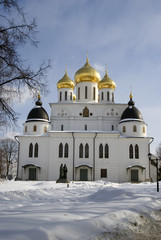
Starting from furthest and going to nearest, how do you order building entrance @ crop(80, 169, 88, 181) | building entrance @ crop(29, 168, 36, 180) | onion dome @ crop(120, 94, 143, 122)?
onion dome @ crop(120, 94, 143, 122)
building entrance @ crop(29, 168, 36, 180)
building entrance @ crop(80, 169, 88, 181)

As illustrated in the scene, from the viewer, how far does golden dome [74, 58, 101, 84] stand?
127 feet

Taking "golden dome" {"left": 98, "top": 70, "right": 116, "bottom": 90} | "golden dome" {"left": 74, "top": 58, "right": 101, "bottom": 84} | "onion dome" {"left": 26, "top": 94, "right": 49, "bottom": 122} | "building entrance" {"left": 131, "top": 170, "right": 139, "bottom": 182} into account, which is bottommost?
"building entrance" {"left": 131, "top": 170, "right": 139, "bottom": 182}

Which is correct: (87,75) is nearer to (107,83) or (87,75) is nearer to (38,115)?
(107,83)

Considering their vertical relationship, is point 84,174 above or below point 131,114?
below

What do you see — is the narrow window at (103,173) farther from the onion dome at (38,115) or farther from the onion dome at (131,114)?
the onion dome at (38,115)

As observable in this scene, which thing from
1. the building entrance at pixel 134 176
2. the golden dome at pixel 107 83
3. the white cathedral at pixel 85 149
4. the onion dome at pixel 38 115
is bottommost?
the building entrance at pixel 134 176

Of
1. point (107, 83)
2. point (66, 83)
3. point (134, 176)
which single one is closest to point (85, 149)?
point (134, 176)

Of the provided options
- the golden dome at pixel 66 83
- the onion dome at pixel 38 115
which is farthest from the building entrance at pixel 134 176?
the golden dome at pixel 66 83

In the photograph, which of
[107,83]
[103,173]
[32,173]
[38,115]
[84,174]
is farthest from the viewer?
[107,83]

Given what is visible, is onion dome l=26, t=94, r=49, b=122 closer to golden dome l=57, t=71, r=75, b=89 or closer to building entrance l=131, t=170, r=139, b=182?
golden dome l=57, t=71, r=75, b=89

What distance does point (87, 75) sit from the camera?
3869 cm

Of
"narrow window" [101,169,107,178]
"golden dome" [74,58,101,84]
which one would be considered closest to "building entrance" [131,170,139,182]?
"narrow window" [101,169,107,178]

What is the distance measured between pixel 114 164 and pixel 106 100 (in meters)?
10.4

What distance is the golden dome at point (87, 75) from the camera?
127ft
